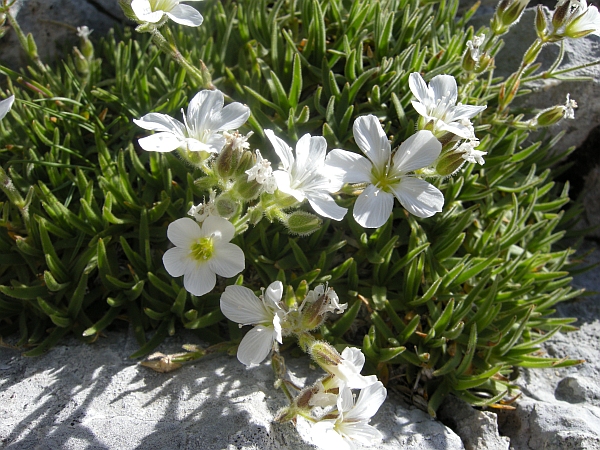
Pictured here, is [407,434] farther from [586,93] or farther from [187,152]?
[586,93]

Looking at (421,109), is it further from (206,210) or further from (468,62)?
(206,210)

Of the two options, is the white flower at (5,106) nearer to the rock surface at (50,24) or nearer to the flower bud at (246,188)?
the flower bud at (246,188)

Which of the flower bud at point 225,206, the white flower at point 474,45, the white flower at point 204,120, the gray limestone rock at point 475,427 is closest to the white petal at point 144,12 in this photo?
the white flower at point 204,120

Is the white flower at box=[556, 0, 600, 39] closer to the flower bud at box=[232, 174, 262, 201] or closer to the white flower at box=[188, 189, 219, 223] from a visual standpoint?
the flower bud at box=[232, 174, 262, 201]

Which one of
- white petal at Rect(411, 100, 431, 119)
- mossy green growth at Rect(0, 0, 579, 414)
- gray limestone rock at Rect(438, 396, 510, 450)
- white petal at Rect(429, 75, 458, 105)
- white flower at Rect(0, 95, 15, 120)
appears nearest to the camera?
white flower at Rect(0, 95, 15, 120)

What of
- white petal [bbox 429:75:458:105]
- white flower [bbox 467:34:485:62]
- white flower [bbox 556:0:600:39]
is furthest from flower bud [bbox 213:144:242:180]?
white flower [bbox 556:0:600:39]
